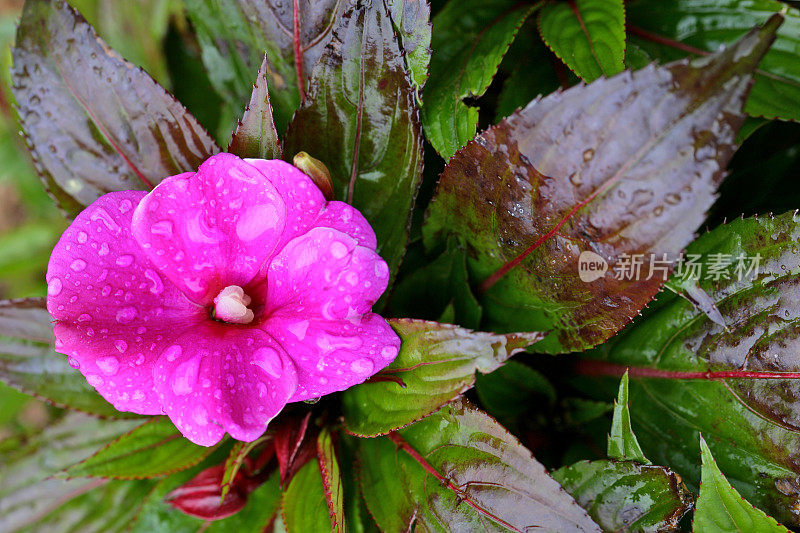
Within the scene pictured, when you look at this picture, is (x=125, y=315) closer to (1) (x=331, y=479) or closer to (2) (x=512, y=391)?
(1) (x=331, y=479)

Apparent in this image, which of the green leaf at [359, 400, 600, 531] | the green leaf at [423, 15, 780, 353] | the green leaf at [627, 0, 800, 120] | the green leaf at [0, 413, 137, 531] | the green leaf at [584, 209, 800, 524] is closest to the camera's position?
the green leaf at [423, 15, 780, 353]

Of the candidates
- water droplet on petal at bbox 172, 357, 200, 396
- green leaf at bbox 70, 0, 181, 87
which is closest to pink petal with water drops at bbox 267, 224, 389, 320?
water droplet on petal at bbox 172, 357, 200, 396

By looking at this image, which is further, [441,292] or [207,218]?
[441,292]

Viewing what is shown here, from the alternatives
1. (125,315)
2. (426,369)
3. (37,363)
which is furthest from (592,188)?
(37,363)

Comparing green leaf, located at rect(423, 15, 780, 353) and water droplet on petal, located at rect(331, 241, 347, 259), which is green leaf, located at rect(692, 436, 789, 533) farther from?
water droplet on petal, located at rect(331, 241, 347, 259)

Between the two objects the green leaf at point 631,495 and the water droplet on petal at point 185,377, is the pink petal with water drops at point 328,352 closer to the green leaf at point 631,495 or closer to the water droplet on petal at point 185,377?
the water droplet on petal at point 185,377
